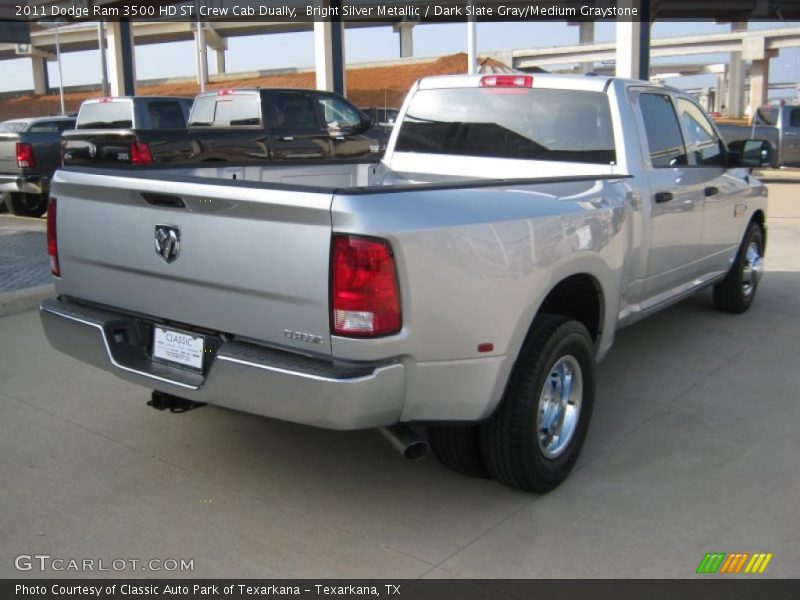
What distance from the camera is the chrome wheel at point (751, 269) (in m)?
6.75

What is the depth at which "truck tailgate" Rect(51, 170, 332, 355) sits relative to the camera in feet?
9.81

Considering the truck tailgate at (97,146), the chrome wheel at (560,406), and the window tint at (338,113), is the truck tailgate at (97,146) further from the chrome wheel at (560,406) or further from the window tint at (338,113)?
the chrome wheel at (560,406)

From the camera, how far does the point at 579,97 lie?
4.85m

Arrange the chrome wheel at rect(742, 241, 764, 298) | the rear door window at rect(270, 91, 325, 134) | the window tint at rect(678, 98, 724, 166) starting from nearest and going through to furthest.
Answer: the window tint at rect(678, 98, 724, 166) < the chrome wheel at rect(742, 241, 764, 298) < the rear door window at rect(270, 91, 325, 134)

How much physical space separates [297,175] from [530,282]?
220 centimetres

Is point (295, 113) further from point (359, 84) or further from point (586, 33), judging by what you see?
point (586, 33)

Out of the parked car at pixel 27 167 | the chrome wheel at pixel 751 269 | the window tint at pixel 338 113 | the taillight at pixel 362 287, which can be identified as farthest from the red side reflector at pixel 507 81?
the parked car at pixel 27 167

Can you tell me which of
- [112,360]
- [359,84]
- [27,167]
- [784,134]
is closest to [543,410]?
[112,360]

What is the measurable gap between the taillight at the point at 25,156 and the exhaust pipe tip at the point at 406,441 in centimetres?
1093

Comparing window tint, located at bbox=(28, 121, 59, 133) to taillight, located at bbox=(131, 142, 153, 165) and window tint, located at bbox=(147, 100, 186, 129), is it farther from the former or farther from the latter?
taillight, located at bbox=(131, 142, 153, 165)

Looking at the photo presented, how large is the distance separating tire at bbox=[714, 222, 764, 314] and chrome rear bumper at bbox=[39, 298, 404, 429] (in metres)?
4.50

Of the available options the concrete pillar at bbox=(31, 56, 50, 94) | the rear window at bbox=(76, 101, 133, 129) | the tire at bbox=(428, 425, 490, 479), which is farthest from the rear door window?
the concrete pillar at bbox=(31, 56, 50, 94)

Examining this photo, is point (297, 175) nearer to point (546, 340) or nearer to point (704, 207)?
point (546, 340)
